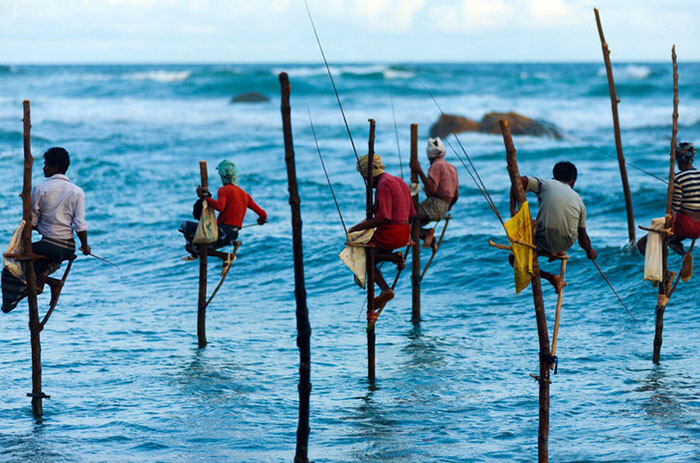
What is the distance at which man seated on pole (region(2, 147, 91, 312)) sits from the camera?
695cm

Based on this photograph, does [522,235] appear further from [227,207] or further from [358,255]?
[227,207]

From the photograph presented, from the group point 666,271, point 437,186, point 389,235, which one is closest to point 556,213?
point 389,235

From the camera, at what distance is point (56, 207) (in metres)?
6.97

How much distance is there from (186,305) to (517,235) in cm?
646

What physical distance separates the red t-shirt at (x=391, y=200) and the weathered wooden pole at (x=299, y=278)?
2330 mm

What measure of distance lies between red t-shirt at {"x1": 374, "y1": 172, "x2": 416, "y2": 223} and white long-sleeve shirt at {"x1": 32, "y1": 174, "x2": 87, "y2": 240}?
101 inches

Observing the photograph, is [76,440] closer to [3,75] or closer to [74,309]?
[74,309]

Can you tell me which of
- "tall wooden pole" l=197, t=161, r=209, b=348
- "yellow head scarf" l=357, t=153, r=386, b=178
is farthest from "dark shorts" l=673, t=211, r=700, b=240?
"tall wooden pole" l=197, t=161, r=209, b=348

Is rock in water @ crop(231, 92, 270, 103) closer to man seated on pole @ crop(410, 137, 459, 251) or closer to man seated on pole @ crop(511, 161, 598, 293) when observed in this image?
man seated on pole @ crop(410, 137, 459, 251)

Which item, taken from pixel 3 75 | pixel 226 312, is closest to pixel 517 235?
pixel 226 312

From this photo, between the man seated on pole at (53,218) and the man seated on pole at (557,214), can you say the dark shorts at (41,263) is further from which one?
the man seated on pole at (557,214)

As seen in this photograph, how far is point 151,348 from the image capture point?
9234 millimetres

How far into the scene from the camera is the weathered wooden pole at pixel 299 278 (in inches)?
196

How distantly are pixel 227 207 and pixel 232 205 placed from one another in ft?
0.21
